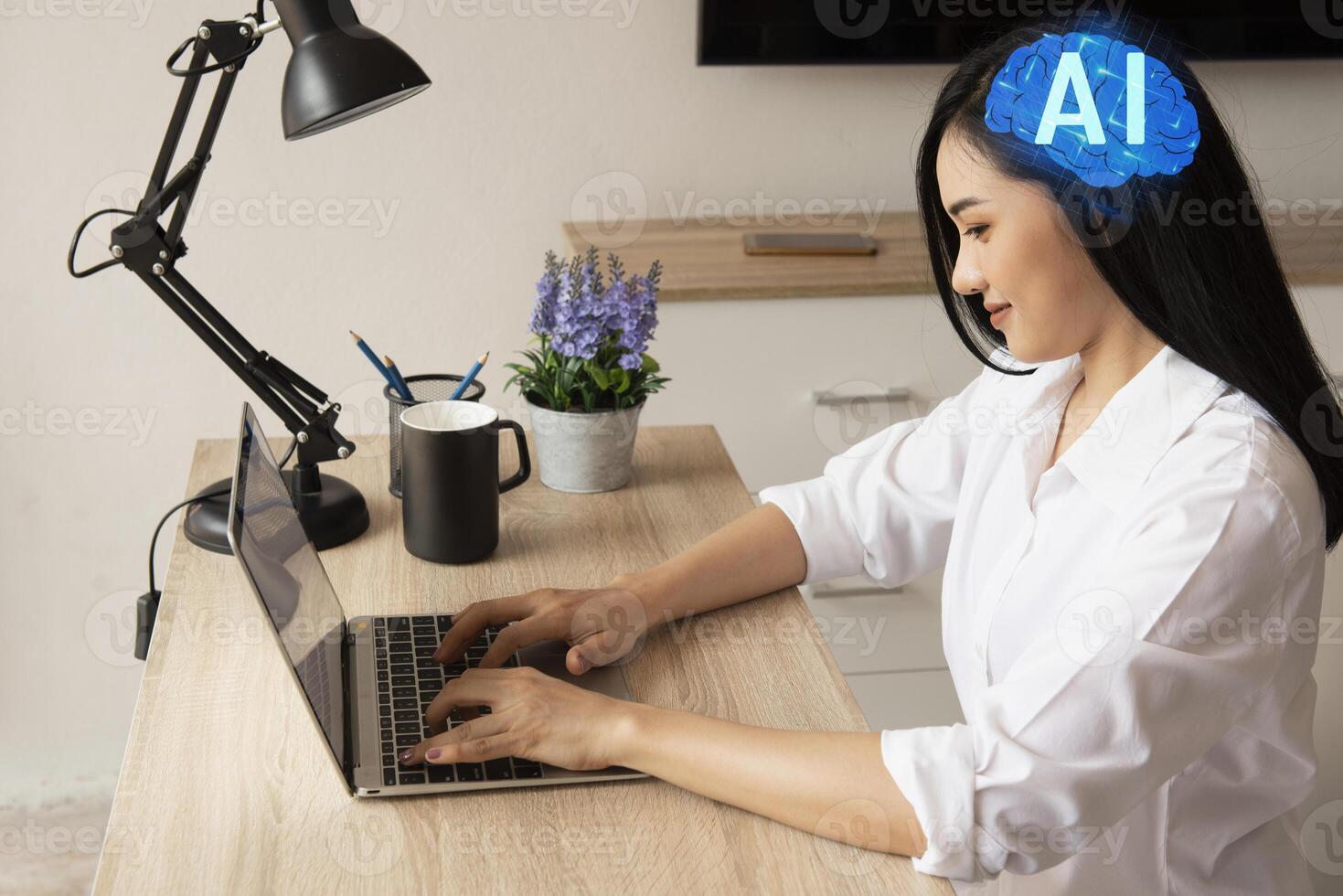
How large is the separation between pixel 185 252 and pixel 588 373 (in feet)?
1.42

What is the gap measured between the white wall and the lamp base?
0.85 m

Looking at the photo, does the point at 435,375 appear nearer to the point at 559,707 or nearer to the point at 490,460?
the point at 490,460

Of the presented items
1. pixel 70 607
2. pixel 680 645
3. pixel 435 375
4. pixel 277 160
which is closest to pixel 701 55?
pixel 277 160

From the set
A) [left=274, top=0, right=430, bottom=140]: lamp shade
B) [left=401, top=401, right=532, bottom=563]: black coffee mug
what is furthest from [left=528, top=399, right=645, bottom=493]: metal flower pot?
[left=274, top=0, right=430, bottom=140]: lamp shade

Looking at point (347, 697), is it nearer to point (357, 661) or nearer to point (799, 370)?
point (357, 661)

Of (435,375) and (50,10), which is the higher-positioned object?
(50,10)

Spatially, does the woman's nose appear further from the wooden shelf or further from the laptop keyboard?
the wooden shelf

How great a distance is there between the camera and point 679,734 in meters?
0.92

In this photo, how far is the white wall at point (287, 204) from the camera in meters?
2.10

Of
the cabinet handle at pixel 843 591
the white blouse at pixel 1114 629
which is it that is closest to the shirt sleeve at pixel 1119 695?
the white blouse at pixel 1114 629

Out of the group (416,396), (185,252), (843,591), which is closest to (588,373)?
(416,396)

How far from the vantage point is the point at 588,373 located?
4.57 ft

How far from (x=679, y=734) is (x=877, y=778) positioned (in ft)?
0.48

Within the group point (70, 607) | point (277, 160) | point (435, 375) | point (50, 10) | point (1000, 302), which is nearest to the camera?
point (1000, 302)
